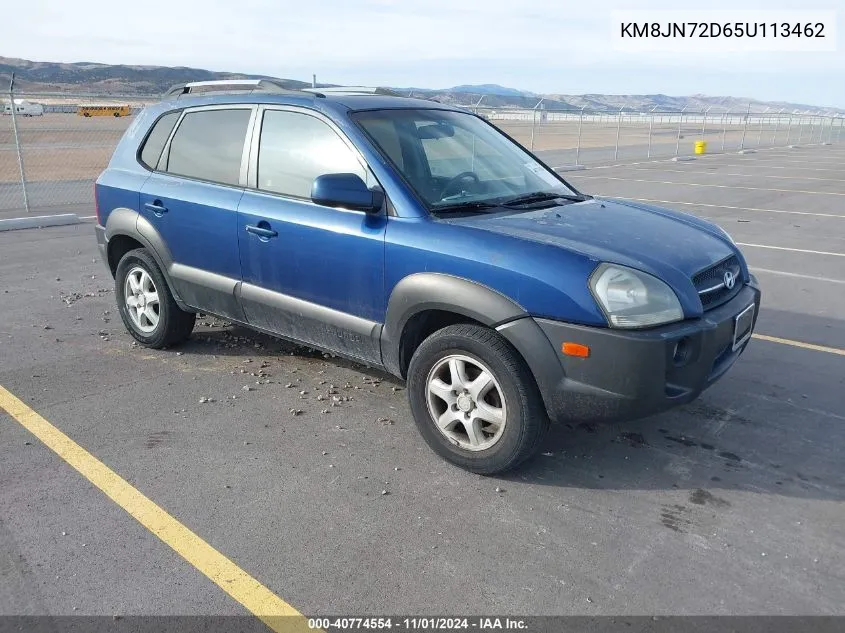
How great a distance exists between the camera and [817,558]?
303 cm

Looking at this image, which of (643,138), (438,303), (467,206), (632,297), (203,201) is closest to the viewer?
(632,297)

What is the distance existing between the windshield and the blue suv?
0.01 meters

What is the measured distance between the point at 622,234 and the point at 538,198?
0.73 m

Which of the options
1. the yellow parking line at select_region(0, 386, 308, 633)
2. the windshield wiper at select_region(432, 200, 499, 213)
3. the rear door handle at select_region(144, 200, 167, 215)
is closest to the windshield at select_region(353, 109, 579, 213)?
the windshield wiper at select_region(432, 200, 499, 213)

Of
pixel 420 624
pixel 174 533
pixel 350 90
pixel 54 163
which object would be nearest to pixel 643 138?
pixel 54 163

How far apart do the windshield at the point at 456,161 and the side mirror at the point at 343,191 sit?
294 mm

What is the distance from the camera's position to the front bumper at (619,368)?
→ 3.22 metres

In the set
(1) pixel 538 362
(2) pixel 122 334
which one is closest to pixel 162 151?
(2) pixel 122 334

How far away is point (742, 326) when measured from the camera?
12.6 feet

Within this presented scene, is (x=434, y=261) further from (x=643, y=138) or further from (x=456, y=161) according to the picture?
(x=643, y=138)

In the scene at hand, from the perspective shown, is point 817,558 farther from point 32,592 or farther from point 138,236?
point 138,236

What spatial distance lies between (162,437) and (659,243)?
2.80 meters

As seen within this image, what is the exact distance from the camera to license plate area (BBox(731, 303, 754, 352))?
373 cm

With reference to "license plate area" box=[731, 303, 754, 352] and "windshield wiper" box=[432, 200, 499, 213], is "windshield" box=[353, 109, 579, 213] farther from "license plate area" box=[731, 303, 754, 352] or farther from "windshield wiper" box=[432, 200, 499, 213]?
"license plate area" box=[731, 303, 754, 352]
